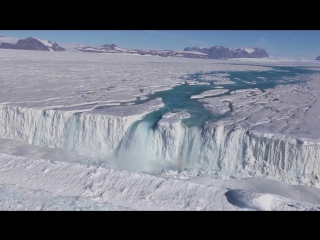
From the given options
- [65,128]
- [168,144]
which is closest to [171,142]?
[168,144]

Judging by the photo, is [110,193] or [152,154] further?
[152,154]

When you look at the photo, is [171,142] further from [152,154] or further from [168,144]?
[152,154]

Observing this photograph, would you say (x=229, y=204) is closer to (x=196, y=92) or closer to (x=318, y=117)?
(x=318, y=117)

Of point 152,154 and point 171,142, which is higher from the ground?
point 171,142

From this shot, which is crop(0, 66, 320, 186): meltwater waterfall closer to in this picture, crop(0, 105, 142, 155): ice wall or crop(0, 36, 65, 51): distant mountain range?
Result: crop(0, 105, 142, 155): ice wall

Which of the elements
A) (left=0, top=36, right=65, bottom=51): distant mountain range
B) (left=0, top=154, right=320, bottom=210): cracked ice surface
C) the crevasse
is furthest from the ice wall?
(left=0, top=36, right=65, bottom=51): distant mountain range

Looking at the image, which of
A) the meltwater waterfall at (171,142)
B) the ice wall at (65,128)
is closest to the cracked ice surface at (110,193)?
the meltwater waterfall at (171,142)
